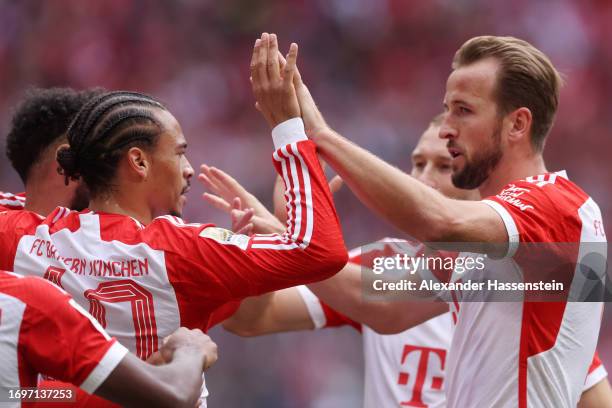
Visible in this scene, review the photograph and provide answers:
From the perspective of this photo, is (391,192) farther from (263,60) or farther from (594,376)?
(594,376)

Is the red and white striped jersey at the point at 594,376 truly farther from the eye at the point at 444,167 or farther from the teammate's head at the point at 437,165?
the eye at the point at 444,167

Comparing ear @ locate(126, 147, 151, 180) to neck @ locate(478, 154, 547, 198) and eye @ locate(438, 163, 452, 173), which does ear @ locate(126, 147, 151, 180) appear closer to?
neck @ locate(478, 154, 547, 198)

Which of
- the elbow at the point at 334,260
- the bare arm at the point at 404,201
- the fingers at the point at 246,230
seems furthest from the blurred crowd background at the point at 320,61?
the elbow at the point at 334,260

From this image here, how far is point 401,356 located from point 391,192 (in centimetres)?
180

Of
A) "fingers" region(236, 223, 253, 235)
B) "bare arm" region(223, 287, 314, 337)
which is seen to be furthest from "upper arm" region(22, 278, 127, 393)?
"bare arm" region(223, 287, 314, 337)

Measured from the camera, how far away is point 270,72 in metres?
3.20

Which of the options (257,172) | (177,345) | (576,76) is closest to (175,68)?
(257,172)

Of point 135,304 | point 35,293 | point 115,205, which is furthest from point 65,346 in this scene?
point 115,205

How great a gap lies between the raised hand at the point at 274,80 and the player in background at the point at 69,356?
1.10 m

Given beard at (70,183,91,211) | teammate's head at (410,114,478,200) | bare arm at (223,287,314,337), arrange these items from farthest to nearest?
teammate's head at (410,114,478,200) < bare arm at (223,287,314,337) < beard at (70,183,91,211)

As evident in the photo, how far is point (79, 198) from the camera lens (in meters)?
3.65

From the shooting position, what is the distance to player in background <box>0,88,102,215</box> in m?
3.65

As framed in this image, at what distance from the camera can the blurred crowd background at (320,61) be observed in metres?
10.2

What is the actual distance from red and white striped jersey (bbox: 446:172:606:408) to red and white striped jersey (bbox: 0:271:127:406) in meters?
1.60
